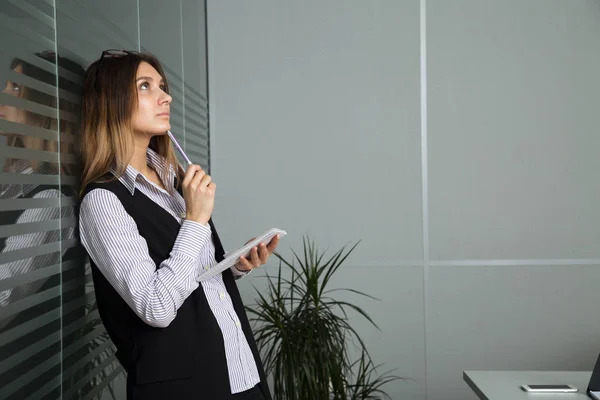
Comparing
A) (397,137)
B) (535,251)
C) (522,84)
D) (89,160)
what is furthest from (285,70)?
(89,160)

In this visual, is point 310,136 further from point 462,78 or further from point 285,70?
point 462,78

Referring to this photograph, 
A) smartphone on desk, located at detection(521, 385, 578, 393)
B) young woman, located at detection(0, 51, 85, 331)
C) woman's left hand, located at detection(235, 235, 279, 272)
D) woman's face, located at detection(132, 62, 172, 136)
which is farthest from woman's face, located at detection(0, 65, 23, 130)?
smartphone on desk, located at detection(521, 385, 578, 393)

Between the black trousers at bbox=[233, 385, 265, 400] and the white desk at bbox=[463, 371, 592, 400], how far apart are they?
703 millimetres

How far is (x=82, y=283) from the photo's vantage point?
1967 mm

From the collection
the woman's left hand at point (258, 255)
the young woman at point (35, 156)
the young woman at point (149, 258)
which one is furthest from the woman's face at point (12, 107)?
the woman's left hand at point (258, 255)

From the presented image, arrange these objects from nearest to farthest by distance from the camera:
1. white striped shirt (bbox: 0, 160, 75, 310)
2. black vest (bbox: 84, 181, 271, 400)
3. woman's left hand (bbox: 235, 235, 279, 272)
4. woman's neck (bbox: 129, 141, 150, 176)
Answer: white striped shirt (bbox: 0, 160, 75, 310)
black vest (bbox: 84, 181, 271, 400)
woman's neck (bbox: 129, 141, 150, 176)
woman's left hand (bbox: 235, 235, 279, 272)

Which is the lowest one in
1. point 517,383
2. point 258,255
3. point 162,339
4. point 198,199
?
point 517,383

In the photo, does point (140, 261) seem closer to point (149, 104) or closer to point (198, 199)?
point (198, 199)

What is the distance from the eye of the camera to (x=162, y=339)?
1.73m

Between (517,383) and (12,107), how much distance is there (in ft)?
5.68

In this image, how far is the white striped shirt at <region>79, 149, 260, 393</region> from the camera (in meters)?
1.60

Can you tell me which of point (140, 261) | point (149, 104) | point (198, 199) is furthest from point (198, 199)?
point (149, 104)

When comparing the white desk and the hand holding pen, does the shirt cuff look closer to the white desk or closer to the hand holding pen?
the hand holding pen

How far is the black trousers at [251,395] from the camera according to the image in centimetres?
186
